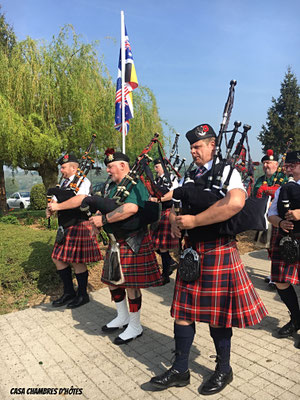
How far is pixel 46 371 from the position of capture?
9.59ft

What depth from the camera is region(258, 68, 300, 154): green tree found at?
17703mm

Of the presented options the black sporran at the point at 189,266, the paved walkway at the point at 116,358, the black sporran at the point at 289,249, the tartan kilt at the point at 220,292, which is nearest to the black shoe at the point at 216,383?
the paved walkway at the point at 116,358

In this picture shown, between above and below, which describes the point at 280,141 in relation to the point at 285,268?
above

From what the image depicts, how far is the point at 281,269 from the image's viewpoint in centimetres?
332

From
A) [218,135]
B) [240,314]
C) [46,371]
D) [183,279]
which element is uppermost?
[218,135]

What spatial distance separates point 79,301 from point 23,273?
1140 millimetres

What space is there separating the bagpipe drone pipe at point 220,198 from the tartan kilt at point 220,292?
0.14m

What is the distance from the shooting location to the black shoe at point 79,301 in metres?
4.35

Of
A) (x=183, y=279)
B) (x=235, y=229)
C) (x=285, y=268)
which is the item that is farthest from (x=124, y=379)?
(x=285, y=268)

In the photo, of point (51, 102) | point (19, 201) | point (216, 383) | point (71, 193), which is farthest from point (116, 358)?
point (19, 201)

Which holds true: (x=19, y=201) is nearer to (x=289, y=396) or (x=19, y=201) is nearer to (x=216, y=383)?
(x=216, y=383)

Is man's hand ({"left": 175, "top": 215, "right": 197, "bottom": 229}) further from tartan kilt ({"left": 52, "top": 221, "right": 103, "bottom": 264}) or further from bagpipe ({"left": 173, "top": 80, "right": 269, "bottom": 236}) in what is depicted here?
tartan kilt ({"left": 52, "top": 221, "right": 103, "bottom": 264})

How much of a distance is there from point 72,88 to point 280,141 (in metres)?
12.7

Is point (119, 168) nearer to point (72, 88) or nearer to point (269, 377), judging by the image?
point (269, 377)
